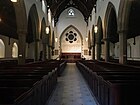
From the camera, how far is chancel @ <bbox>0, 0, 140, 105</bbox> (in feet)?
14.7

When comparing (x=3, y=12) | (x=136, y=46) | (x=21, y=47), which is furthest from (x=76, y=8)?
(x=21, y=47)

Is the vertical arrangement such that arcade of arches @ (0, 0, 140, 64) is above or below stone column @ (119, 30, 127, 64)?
above

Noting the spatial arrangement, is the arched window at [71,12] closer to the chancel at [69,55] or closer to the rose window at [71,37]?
the chancel at [69,55]

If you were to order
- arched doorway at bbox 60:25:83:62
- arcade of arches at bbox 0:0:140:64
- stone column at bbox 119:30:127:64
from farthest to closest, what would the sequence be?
1. arched doorway at bbox 60:25:83:62
2. arcade of arches at bbox 0:0:140:64
3. stone column at bbox 119:30:127:64

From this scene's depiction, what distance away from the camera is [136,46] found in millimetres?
21734

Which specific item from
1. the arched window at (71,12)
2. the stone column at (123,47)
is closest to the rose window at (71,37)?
the arched window at (71,12)

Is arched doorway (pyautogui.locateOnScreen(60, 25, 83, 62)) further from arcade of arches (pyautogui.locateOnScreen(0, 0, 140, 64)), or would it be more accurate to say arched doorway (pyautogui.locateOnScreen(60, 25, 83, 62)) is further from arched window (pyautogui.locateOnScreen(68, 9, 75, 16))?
arched window (pyautogui.locateOnScreen(68, 9, 75, 16))

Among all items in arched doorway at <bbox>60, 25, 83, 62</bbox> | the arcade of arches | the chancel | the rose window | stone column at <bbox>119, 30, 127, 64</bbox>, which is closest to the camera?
the chancel

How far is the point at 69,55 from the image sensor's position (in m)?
37.9

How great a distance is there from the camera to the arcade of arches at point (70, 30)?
42.0 feet

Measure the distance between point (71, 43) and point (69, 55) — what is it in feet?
7.57

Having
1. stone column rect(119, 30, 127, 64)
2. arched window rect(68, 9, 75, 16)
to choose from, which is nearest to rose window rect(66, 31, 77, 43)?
arched window rect(68, 9, 75, 16)

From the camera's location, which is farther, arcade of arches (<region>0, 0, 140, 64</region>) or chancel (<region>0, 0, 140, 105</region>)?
arcade of arches (<region>0, 0, 140, 64</region>)

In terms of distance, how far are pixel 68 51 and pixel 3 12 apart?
23.2 meters
